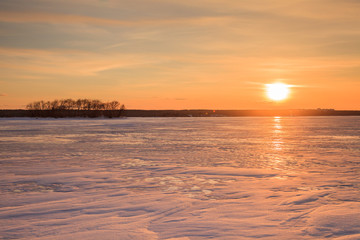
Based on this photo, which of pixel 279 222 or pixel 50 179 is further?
pixel 50 179

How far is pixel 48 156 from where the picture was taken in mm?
11477

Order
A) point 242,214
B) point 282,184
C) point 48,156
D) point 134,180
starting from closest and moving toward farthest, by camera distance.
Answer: point 242,214 < point 282,184 < point 134,180 < point 48,156

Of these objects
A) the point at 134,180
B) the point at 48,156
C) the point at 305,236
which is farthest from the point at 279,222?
the point at 48,156

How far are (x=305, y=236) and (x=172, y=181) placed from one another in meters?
3.74

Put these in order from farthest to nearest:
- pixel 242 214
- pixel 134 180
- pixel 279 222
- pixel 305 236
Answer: pixel 134 180, pixel 242 214, pixel 279 222, pixel 305 236

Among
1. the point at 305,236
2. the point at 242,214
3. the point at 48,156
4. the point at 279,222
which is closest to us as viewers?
the point at 305,236

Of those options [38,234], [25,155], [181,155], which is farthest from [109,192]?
[25,155]

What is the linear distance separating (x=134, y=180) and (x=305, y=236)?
430cm

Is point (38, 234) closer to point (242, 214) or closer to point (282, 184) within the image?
point (242, 214)

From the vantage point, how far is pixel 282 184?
22.8ft

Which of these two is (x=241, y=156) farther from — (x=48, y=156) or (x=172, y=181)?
(x=48, y=156)

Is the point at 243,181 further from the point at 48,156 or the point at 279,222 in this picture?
the point at 48,156

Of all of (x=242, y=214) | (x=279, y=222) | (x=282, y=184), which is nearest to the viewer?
(x=279, y=222)

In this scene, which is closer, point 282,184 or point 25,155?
point 282,184
